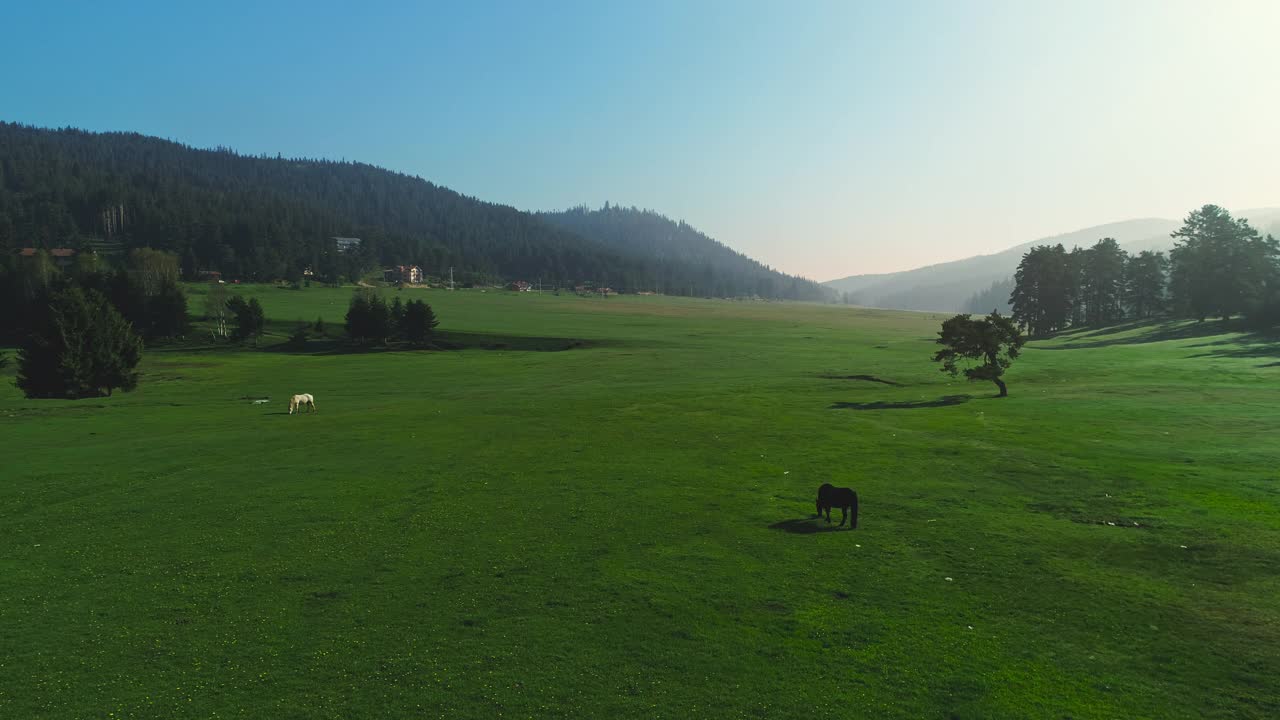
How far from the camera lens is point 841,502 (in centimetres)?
2111

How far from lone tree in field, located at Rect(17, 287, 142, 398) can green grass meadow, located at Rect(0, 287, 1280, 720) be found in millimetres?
19500

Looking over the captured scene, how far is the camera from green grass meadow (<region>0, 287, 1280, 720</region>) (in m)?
12.1

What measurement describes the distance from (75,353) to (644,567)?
64900mm

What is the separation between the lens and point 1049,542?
1930 cm

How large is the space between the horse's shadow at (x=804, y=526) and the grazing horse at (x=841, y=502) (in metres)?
0.34

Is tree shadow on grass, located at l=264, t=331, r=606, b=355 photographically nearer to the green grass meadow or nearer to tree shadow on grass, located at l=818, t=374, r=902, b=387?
tree shadow on grass, located at l=818, t=374, r=902, b=387

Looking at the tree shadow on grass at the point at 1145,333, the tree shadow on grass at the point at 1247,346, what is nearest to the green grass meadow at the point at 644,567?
the tree shadow on grass at the point at 1247,346

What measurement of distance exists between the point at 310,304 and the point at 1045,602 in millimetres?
197709

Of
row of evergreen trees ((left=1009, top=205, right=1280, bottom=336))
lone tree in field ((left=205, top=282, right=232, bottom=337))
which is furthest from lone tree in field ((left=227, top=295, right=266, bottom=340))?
row of evergreen trees ((left=1009, top=205, right=1280, bottom=336))

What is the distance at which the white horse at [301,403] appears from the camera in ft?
151

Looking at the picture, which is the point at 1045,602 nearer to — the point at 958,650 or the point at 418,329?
the point at 958,650

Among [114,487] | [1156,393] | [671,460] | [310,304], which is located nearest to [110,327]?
[114,487]

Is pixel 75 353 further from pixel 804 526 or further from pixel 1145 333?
pixel 1145 333

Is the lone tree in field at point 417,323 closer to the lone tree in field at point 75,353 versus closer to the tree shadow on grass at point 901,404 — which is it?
the lone tree in field at point 75,353
